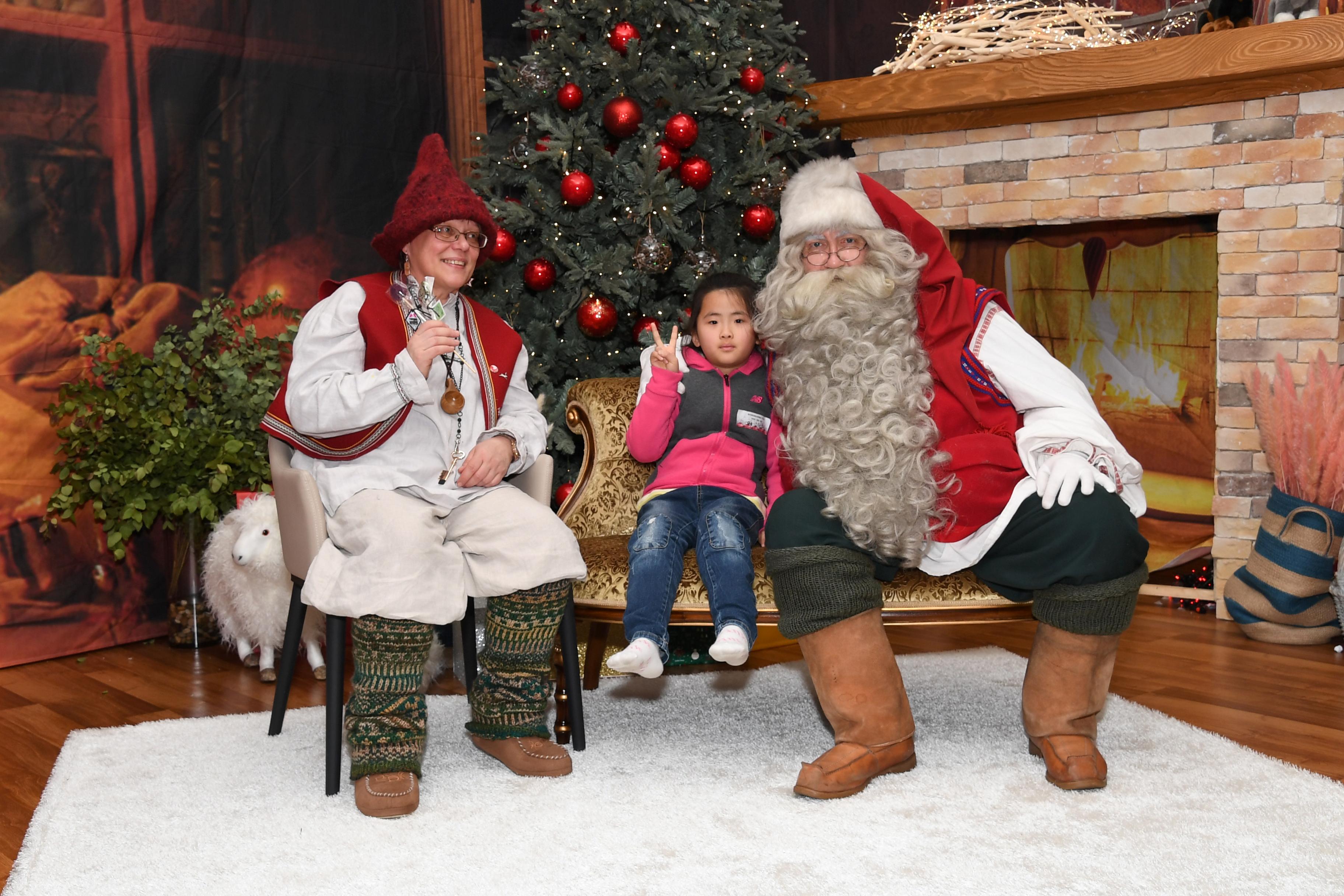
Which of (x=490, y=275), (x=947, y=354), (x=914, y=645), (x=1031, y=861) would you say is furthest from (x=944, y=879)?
(x=490, y=275)

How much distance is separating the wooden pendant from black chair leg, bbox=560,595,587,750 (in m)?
0.52

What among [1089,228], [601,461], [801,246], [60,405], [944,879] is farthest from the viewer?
[1089,228]

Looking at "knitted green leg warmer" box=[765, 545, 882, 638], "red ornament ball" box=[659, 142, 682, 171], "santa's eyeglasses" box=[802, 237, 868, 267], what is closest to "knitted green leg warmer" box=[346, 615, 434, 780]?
"knitted green leg warmer" box=[765, 545, 882, 638]

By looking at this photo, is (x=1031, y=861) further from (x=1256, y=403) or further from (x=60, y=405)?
(x=60, y=405)

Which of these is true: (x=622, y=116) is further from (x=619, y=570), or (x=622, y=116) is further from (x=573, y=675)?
(x=573, y=675)

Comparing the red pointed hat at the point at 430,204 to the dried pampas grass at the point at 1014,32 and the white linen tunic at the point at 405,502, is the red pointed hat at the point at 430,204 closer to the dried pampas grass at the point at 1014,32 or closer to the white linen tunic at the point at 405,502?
the white linen tunic at the point at 405,502

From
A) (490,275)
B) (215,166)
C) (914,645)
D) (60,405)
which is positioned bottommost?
(914,645)

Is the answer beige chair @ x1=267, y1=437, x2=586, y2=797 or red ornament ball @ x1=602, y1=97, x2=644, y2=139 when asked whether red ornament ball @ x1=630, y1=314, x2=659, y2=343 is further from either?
beige chair @ x1=267, y1=437, x2=586, y2=797

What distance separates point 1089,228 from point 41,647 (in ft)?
13.9

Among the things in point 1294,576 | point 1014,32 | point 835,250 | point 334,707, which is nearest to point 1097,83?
point 1014,32

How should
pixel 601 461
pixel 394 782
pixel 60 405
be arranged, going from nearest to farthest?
1. pixel 394 782
2. pixel 601 461
3. pixel 60 405

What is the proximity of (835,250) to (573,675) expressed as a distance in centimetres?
122

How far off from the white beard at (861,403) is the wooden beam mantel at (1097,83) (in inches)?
77.8

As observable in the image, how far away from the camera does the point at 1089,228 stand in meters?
4.84
